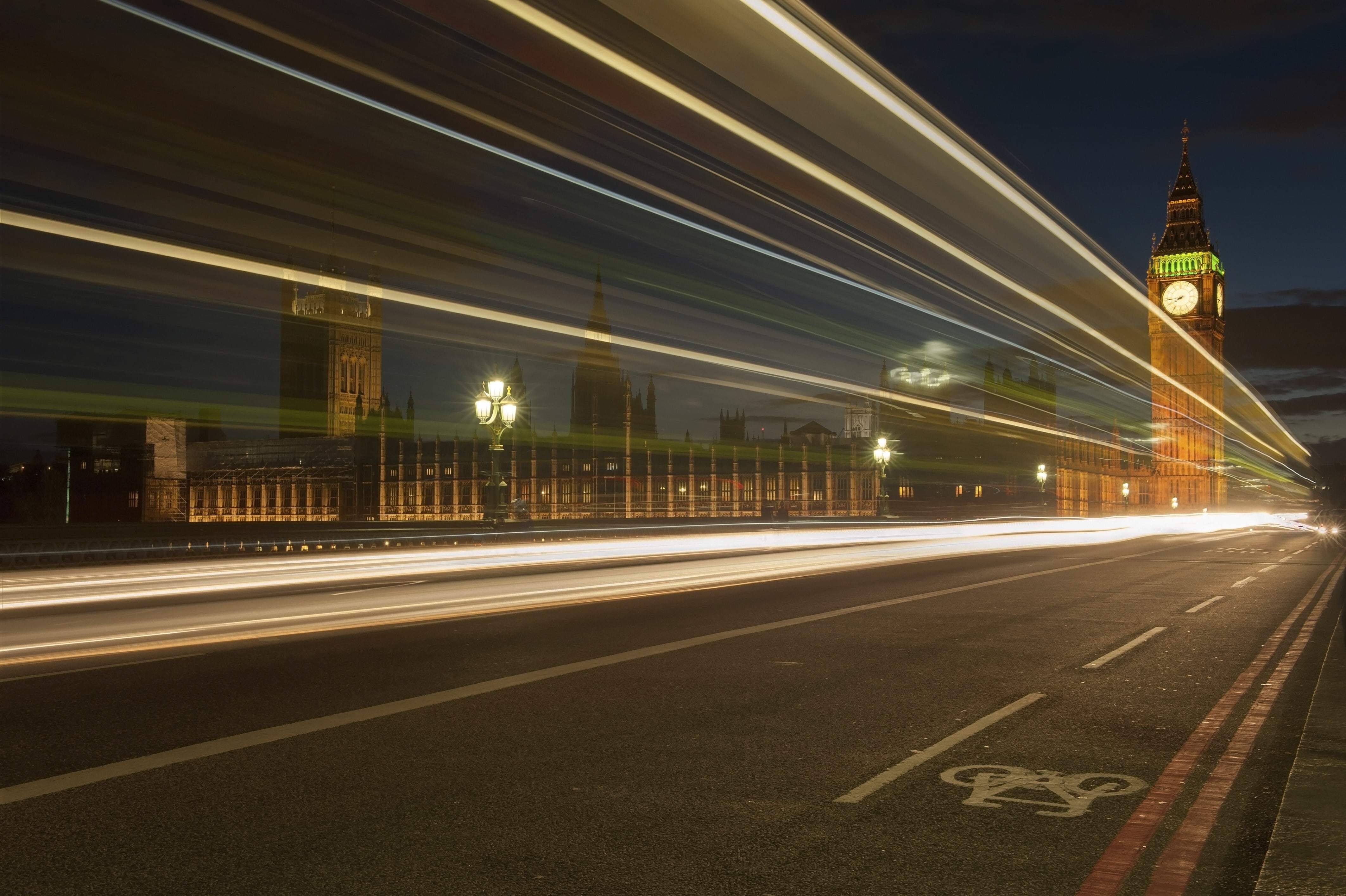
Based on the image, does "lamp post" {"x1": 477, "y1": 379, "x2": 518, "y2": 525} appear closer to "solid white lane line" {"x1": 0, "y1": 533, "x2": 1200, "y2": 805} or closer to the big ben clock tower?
"solid white lane line" {"x1": 0, "y1": 533, "x2": 1200, "y2": 805}

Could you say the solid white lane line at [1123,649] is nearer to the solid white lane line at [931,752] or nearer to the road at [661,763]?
the road at [661,763]

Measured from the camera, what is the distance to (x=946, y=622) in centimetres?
1291

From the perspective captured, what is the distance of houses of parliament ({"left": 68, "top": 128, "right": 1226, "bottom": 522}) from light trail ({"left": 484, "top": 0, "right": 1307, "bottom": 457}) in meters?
19.4

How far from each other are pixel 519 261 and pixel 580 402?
265 feet

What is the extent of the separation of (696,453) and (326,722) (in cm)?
7606

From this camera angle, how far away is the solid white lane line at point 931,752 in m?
5.53

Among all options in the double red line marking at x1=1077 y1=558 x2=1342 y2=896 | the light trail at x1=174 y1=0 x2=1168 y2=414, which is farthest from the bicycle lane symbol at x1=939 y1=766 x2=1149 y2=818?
the light trail at x1=174 y1=0 x2=1168 y2=414

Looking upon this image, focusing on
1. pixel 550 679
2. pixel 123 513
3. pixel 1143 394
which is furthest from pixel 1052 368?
pixel 550 679

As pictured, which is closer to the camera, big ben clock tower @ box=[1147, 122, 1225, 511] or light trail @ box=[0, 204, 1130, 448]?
light trail @ box=[0, 204, 1130, 448]

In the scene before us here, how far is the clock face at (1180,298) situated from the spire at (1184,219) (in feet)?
17.5

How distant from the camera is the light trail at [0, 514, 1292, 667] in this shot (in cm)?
1132

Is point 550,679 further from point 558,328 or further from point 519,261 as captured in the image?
point 519,261

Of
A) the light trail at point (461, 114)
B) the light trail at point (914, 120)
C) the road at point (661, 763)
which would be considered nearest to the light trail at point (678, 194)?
the light trail at point (461, 114)

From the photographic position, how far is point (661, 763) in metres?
6.15
